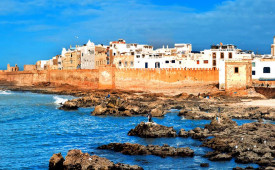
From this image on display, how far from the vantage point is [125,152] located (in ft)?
61.0

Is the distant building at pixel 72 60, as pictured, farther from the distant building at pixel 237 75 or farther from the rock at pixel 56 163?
the rock at pixel 56 163

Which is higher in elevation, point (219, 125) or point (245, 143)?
point (219, 125)

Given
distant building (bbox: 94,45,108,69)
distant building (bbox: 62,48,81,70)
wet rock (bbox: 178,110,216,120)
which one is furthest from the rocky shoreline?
distant building (bbox: 62,48,81,70)

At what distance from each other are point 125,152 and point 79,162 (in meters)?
3.61

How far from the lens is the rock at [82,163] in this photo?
15133mm

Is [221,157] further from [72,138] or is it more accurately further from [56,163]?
[72,138]

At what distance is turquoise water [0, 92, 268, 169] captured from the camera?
57.0ft

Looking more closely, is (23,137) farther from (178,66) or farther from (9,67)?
(9,67)

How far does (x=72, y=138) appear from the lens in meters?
23.5

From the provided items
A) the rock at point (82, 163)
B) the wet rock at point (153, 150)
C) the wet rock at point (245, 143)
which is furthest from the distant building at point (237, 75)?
the rock at point (82, 163)

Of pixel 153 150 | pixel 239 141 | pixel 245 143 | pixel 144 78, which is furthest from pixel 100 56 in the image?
pixel 245 143

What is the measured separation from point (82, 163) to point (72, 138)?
835cm

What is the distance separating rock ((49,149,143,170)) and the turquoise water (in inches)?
52.6

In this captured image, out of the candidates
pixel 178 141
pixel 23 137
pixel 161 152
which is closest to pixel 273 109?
pixel 178 141
